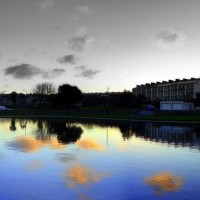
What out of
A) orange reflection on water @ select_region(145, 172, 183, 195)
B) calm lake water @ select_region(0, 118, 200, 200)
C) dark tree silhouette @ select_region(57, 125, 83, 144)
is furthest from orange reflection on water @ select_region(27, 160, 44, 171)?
dark tree silhouette @ select_region(57, 125, 83, 144)

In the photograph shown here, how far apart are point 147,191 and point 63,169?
5090mm

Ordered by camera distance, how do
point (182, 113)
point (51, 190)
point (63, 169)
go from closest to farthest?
1. point (51, 190)
2. point (63, 169)
3. point (182, 113)

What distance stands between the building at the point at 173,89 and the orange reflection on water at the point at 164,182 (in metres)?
118

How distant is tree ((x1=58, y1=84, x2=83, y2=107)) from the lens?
109 m

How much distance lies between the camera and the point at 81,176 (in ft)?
52.6

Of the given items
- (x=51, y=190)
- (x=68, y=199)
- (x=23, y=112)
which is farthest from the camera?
(x=23, y=112)

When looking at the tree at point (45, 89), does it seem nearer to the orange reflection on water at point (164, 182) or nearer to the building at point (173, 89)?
the building at point (173, 89)

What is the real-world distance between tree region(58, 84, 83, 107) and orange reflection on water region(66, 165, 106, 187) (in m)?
91.6

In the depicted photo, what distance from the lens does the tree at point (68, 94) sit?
109m

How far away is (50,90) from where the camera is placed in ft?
513

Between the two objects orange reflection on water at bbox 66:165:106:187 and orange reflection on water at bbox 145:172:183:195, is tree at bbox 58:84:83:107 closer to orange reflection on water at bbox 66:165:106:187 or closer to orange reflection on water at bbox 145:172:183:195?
orange reflection on water at bbox 66:165:106:187

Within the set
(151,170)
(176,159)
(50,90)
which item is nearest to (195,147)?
(176,159)

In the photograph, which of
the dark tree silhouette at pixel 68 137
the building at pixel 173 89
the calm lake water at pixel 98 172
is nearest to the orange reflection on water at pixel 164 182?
the calm lake water at pixel 98 172

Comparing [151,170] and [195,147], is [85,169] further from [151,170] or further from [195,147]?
[195,147]
